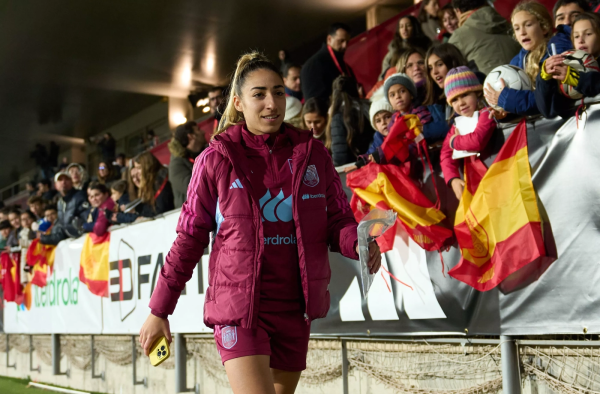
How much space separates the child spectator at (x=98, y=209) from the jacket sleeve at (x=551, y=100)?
524 centimetres

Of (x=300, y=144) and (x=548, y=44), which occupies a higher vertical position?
(x=548, y=44)

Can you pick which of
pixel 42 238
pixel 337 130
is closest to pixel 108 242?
pixel 42 238

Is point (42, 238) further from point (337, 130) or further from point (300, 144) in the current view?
A: point (300, 144)

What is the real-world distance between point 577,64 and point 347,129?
2058 mm

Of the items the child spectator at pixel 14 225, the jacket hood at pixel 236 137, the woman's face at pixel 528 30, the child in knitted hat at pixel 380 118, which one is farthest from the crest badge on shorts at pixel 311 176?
the child spectator at pixel 14 225

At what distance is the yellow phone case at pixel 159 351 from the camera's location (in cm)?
224

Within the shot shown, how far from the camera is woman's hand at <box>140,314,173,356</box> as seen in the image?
2.25m

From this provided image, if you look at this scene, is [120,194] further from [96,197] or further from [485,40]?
[485,40]

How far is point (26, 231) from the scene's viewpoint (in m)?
10.0

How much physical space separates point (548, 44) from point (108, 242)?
526 centimetres

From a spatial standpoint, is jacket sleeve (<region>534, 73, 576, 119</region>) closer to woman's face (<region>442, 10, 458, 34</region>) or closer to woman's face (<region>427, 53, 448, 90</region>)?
woman's face (<region>427, 53, 448, 90</region>)

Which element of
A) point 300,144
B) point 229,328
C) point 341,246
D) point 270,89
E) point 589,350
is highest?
point 270,89

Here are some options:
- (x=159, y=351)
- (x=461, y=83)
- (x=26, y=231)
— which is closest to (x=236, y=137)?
(x=159, y=351)

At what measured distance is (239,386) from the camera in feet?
7.08
